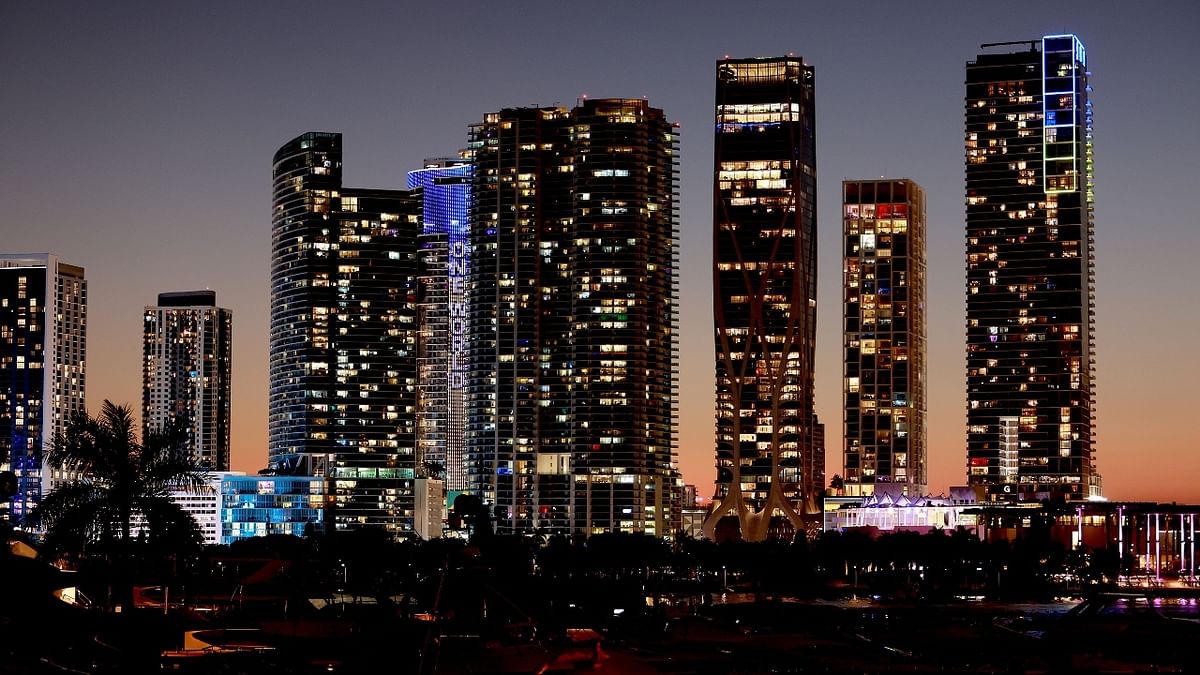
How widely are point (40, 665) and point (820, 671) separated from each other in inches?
1135

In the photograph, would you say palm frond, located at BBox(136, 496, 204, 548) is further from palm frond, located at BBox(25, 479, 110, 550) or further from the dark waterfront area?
the dark waterfront area

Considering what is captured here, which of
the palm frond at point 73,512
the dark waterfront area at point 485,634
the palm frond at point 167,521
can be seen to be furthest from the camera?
the palm frond at point 167,521

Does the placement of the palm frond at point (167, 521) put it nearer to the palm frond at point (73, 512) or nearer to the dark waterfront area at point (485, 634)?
the palm frond at point (73, 512)

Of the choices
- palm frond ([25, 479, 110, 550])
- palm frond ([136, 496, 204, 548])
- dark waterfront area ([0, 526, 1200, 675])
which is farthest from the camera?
palm frond ([136, 496, 204, 548])

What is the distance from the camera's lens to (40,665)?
37.2 m

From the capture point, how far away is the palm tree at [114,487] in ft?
155

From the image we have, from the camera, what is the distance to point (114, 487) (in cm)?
4769

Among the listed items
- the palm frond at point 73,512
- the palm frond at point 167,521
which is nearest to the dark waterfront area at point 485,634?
the palm frond at point 73,512

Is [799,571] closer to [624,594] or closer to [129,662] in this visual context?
[624,594]

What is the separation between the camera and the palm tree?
155ft

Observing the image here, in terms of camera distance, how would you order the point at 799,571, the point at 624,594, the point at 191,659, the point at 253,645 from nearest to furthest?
1. the point at 191,659
2. the point at 253,645
3. the point at 624,594
4. the point at 799,571

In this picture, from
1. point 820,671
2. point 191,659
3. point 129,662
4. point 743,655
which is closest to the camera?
point 129,662

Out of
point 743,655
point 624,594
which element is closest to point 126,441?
point 743,655

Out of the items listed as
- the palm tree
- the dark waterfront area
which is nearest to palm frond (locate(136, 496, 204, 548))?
the palm tree
